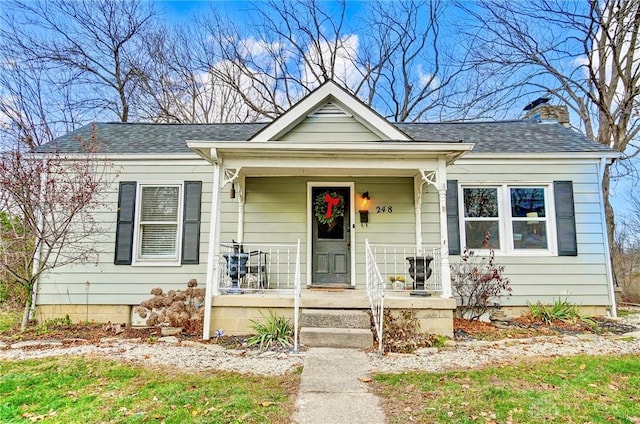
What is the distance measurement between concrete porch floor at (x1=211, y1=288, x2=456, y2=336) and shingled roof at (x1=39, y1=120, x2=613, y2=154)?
10.5 feet

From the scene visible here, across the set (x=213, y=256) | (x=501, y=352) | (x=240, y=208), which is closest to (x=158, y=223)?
(x=240, y=208)

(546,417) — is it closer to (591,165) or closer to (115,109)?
(591,165)

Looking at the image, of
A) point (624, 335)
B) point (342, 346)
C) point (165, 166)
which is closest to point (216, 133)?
point (165, 166)

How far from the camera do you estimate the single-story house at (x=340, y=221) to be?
6508 millimetres

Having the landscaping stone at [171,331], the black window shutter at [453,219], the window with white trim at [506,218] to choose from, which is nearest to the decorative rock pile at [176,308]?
the landscaping stone at [171,331]

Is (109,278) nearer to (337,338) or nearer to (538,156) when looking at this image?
(337,338)

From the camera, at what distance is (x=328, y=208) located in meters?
6.98

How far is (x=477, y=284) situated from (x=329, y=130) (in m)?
3.82

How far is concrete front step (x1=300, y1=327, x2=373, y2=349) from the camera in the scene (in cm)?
471

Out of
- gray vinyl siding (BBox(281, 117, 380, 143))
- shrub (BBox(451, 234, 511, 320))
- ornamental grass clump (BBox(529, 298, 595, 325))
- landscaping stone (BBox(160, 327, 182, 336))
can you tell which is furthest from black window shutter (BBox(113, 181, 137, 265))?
ornamental grass clump (BBox(529, 298, 595, 325))

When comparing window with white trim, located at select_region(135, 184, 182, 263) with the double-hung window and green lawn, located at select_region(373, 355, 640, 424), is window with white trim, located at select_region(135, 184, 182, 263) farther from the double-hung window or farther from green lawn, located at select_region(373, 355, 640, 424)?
green lawn, located at select_region(373, 355, 640, 424)

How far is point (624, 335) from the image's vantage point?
17.9 ft

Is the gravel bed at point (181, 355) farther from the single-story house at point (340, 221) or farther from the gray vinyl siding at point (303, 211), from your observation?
the gray vinyl siding at point (303, 211)

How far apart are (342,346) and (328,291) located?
1631mm
